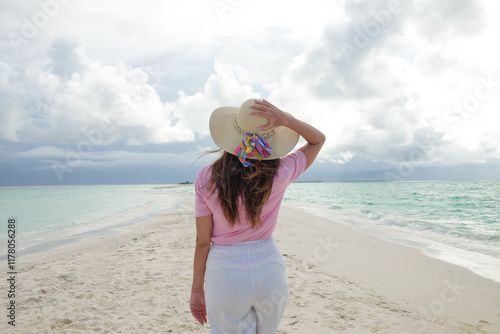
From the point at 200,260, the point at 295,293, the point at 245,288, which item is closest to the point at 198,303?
the point at 200,260

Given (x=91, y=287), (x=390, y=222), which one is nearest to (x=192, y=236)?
(x=91, y=287)

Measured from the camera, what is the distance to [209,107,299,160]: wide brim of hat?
1.74 m

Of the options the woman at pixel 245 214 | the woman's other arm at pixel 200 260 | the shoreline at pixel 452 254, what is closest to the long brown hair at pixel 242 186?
the woman at pixel 245 214

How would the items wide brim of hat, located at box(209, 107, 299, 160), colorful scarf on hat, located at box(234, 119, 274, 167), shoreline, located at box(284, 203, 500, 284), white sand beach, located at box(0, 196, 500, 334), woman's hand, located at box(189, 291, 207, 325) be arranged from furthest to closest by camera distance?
1. shoreline, located at box(284, 203, 500, 284)
2. white sand beach, located at box(0, 196, 500, 334)
3. woman's hand, located at box(189, 291, 207, 325)
4. wide brim of hat, located at box(209, 107, 299, 160)
5. colorful scarf on hat, located at box(234, 119, 274, 167)

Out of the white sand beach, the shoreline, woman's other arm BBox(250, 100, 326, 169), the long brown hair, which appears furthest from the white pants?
the shoreline

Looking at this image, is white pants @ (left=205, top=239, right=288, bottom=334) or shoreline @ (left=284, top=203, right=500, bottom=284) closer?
white pants @ (left=205, top=239, right=288, bottom=334)

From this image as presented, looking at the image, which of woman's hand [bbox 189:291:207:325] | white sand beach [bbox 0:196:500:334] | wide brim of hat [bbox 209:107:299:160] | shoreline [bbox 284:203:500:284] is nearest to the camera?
wide brim of hat [bbox 209:107:299:160]

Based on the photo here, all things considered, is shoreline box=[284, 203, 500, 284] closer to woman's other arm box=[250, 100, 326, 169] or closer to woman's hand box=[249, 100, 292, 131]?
woman's other arm box=[250, 100, 326, 169]

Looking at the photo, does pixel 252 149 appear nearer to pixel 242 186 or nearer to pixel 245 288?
pixel 242 186

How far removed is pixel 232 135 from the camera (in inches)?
69.1

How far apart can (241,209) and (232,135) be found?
0.41 meters

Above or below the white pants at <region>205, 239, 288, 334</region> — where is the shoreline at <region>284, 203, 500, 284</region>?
below

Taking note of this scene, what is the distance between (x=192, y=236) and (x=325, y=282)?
504cm

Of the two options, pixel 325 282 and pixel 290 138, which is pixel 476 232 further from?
pixel 290 138
